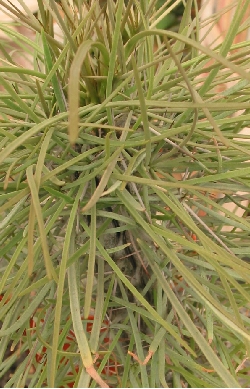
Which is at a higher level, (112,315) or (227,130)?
(227,130)

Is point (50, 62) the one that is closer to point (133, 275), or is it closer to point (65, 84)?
point (65, 84)

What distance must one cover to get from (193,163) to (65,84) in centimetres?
8

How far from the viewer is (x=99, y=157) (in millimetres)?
206

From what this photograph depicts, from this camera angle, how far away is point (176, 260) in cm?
17

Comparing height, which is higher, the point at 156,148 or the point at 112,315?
the point at 156,148

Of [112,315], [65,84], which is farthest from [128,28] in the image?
[112,315]

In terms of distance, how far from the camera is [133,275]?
250 mm

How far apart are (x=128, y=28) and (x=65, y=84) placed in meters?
0.05

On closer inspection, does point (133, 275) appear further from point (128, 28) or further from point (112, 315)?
point (128, 28)

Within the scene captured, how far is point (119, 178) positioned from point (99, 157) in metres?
0.03

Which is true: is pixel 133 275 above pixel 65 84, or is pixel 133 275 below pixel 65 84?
below

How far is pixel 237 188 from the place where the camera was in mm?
213

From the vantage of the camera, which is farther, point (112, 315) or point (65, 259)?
point (112, 315)

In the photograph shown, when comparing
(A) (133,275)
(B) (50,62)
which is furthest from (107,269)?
(B) (50,62)
